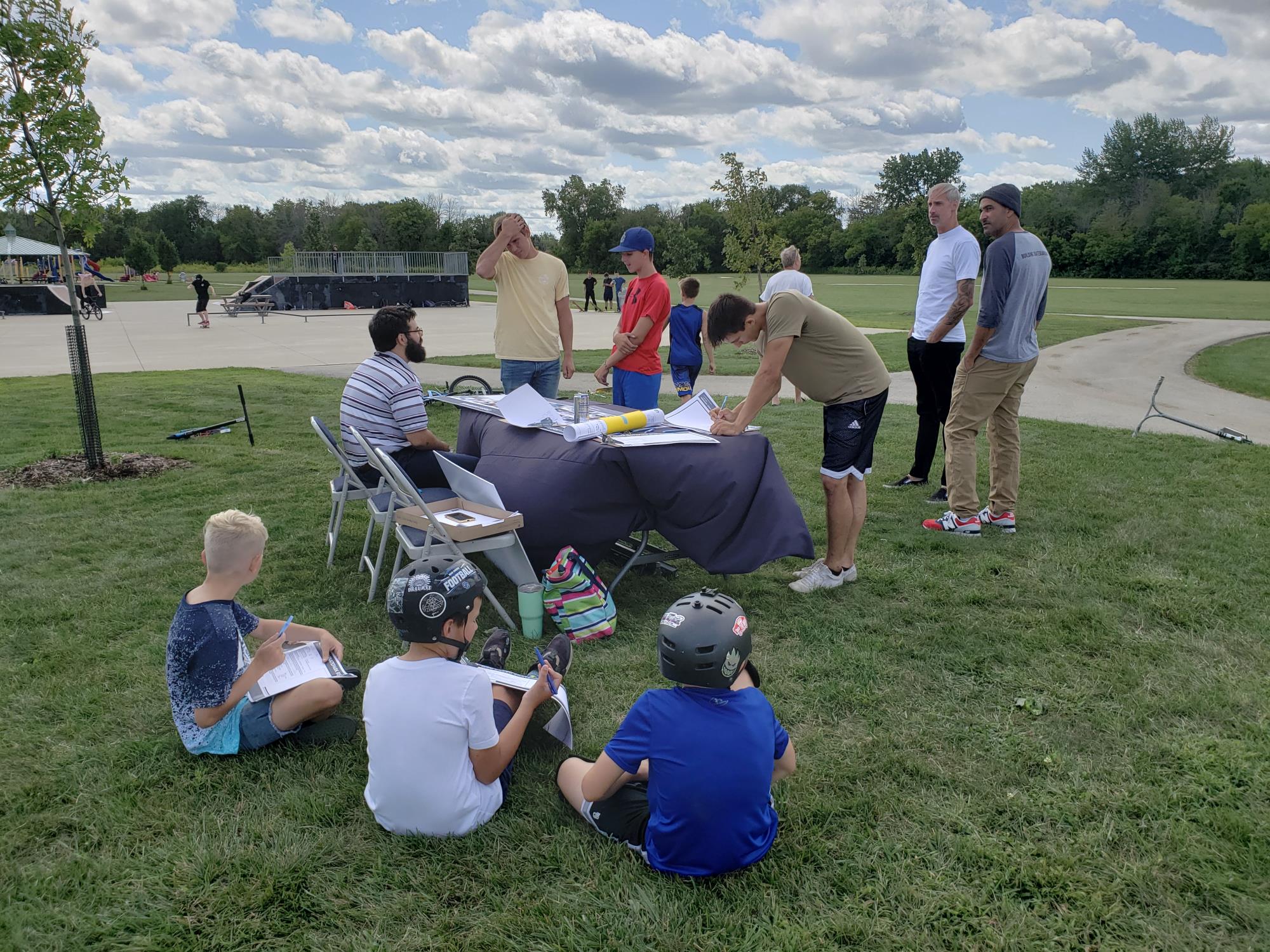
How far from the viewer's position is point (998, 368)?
5324 mm

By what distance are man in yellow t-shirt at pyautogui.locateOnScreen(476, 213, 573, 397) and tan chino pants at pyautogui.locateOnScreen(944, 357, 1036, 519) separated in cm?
271

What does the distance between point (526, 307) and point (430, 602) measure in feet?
12.4

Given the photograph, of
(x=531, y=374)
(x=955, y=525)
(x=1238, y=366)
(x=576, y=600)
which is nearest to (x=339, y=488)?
(x=531, y=374)

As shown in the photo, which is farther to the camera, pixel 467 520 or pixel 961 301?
pixel 961 301

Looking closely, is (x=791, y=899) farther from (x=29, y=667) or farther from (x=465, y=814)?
(x=29, y=667)

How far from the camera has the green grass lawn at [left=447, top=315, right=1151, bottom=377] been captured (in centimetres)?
1423

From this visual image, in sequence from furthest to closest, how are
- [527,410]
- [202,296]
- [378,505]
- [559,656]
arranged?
[202,296] < [378,505] < [527,410] < [559,656]

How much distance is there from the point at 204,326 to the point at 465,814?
2522cm

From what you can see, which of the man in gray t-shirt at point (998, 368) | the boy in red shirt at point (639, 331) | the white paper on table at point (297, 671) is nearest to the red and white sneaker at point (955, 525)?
the man in gray t-shirt at point (998, 368)

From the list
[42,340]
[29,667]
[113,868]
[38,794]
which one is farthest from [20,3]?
[42,340]

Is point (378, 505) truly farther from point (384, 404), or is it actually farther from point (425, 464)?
point (384, 404)

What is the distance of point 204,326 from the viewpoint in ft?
79.5

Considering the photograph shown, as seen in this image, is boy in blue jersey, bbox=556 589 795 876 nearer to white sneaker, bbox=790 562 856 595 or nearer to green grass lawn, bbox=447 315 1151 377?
white sneaker, bbox=790 562 856 595

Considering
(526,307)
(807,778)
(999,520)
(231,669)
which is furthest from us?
(526,307)
